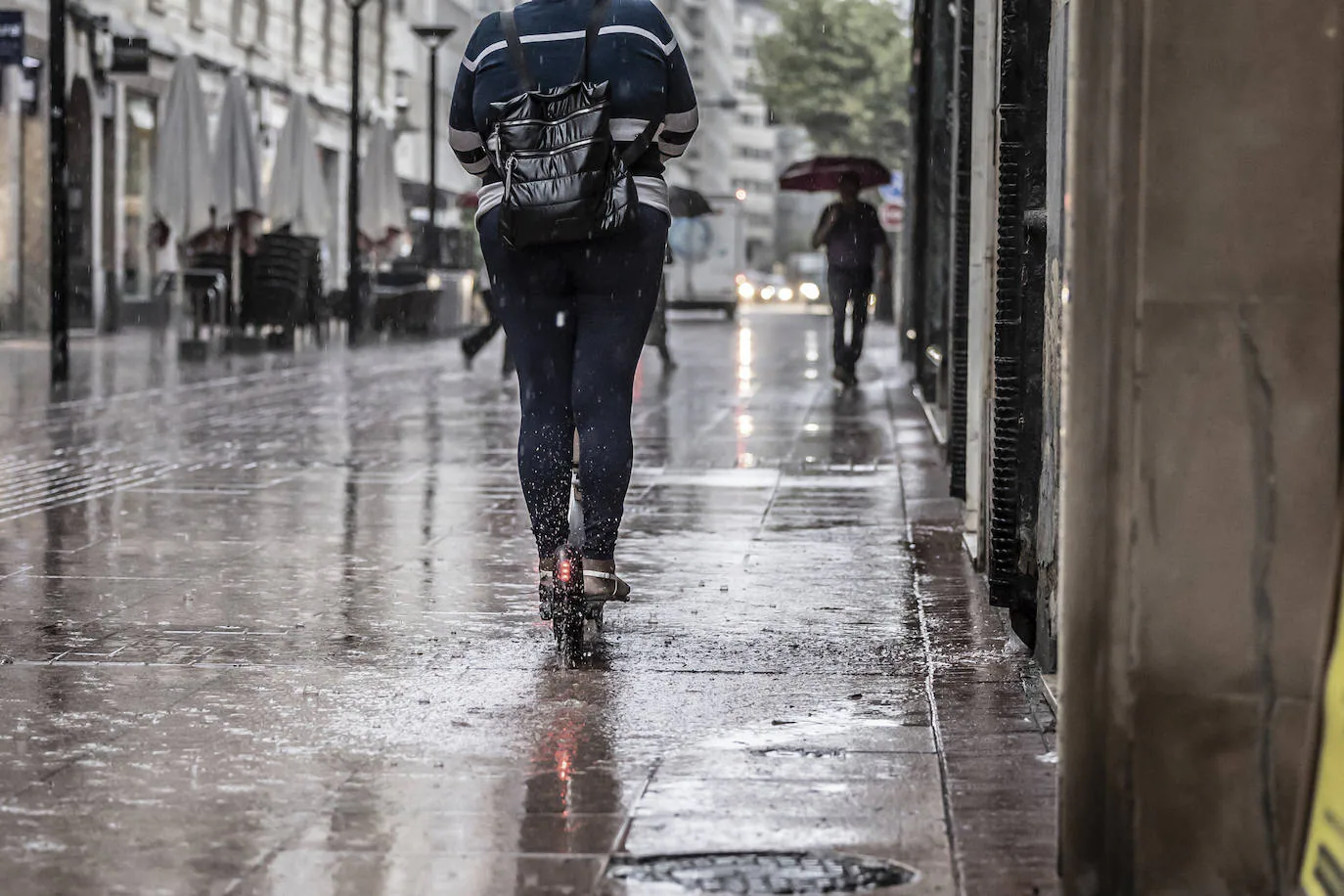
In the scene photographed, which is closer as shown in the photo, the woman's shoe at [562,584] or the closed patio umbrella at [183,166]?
the woman's shoe at [562,584]

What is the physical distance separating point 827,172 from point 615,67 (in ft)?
56.4

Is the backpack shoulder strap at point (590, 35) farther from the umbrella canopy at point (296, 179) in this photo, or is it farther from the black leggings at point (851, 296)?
the umbrella canopy at point (296, 179)

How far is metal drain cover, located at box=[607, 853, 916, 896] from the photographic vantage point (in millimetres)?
3615

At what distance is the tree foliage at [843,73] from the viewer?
2606 inches

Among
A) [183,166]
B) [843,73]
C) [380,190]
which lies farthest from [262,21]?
[843,73]

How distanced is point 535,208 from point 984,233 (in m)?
2.20

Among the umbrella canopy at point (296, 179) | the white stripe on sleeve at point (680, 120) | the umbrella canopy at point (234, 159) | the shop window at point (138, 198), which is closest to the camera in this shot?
the white stripe on sleeve at point (680, 120)

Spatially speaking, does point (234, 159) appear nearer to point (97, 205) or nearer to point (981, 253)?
point (97, 205)

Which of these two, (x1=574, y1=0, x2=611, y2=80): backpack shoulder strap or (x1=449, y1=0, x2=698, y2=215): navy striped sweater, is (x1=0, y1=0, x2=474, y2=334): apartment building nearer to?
(x1=449, y1=0, x2=698, y2=215): navy striped sweater

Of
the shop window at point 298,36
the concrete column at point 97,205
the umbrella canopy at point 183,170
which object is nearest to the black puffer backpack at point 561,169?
the umbrella canopy at point 183,170

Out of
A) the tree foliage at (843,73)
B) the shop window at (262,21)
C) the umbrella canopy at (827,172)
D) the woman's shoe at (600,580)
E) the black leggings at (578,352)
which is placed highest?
the tree foliage at (843,73)

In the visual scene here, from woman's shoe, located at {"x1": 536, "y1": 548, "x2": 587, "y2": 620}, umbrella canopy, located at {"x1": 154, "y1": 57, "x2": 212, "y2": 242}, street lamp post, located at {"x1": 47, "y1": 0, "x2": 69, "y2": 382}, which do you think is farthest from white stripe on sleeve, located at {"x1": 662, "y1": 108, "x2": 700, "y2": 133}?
umbrella canopy, located at {"x1": 154, "y1": 57, "x2": 212, "y2": 242}

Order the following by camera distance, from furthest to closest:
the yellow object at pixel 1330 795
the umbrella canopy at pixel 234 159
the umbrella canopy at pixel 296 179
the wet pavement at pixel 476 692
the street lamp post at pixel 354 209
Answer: the street lamp post at pixel 354 209 → the umbrella canopy at pixel 296 179 → the umbrella canopy at pixel 234 159 → the wet pavement at pixel 476 692 → the yellow object at pixel 1330 795

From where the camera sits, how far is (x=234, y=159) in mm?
26609
